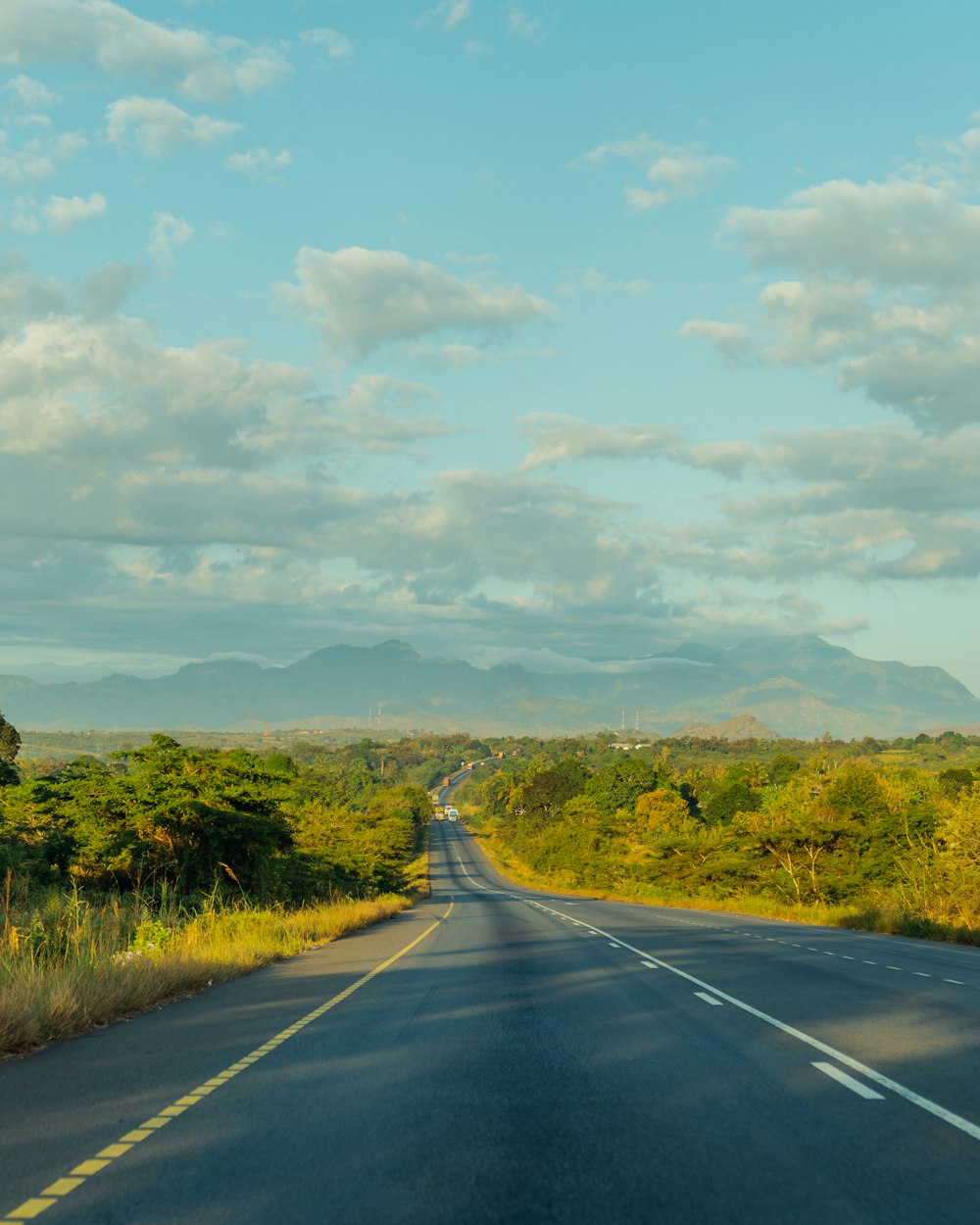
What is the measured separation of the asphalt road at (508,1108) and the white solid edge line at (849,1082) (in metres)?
0.04

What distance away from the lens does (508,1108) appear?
6.98 meters

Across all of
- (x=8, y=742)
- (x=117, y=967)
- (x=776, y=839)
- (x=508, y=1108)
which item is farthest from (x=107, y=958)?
(x=8, y=742)

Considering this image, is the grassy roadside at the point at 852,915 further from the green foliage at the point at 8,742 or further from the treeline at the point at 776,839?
the green foliage at the point at 8,742

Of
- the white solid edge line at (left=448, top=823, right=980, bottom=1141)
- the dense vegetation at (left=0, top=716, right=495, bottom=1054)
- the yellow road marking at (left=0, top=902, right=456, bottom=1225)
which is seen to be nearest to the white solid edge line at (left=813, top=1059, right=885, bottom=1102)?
the white solid edge line at (left=448, top=823, right=980, bottom=1141)

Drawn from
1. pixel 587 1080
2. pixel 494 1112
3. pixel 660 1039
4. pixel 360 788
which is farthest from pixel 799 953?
pixel 360 788

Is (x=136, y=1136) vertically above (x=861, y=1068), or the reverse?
(x=136, y=1136)

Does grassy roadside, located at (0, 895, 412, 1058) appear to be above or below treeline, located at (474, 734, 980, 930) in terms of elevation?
above

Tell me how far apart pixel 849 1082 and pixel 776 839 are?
175 ft

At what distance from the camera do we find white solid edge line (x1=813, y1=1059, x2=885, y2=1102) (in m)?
7.29

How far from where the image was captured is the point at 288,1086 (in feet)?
24.8

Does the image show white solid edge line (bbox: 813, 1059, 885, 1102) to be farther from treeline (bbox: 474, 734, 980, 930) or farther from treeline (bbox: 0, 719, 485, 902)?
treeline (bbox: 0, 719, 485, 902)

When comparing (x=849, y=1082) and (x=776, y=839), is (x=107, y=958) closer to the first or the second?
(x=849, y=1082)

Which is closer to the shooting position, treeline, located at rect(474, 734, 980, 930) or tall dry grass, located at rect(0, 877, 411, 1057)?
tall dry grass, located at rect(0, 877, 411, 1057)

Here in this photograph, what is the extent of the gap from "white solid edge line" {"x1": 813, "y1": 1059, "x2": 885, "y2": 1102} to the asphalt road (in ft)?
0.14
